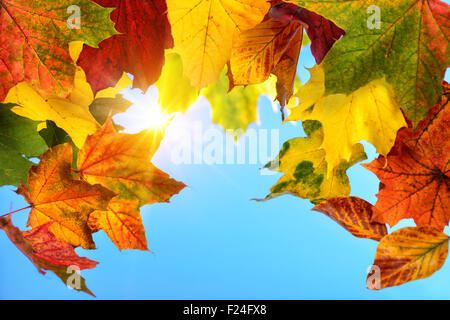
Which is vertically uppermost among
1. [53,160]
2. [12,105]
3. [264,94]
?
[264,94]

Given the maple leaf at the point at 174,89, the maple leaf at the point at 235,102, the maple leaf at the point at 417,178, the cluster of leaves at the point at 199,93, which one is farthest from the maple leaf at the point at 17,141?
the maple leaf at the point at 417,178

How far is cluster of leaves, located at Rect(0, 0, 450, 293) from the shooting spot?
1.35 feet

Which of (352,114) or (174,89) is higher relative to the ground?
(174,89)

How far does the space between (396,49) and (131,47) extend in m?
0.34

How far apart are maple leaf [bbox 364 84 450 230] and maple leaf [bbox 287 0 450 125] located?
9cm

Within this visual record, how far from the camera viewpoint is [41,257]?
1.48 ft

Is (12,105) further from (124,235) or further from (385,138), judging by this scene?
(385,138)

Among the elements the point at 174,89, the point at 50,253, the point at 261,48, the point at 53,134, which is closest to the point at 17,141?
the point at 53,134

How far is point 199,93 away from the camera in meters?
0.46

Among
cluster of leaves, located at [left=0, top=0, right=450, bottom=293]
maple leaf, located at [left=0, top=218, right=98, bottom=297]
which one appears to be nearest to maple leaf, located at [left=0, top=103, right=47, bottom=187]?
cluster of leaves, located at [left=0, top=0, right=450, bottom=293]

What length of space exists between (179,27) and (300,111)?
201 millimetres

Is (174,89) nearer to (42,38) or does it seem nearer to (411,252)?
(42,38)

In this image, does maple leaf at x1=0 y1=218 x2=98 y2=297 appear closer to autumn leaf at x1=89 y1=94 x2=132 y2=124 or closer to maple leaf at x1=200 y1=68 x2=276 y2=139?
autumn leaf at x1=89 y1=94 x2=132 y2=124

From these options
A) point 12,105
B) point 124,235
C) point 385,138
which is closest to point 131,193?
point 124,235
